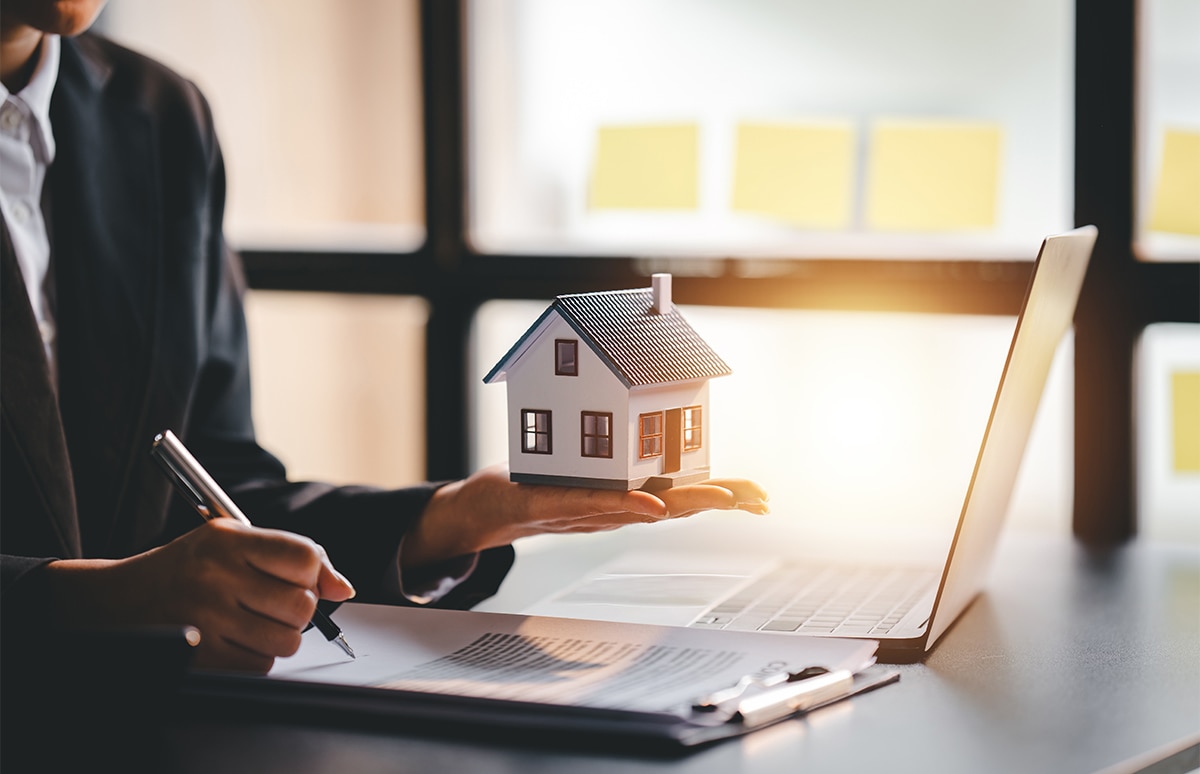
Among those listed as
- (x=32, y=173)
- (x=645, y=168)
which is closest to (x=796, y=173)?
(x=645, y=168)

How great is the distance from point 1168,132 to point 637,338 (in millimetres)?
854

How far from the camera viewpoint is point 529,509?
105 cm

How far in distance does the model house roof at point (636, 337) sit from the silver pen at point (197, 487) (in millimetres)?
214

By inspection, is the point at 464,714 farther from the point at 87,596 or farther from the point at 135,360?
the point at 135,360

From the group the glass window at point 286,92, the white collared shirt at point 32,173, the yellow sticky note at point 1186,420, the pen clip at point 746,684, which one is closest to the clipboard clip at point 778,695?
the pen clip at point 746,684

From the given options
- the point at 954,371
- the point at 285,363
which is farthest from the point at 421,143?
the point at 954,371

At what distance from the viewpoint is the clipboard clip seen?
2.57 ft

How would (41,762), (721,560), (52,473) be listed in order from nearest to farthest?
(41,762), (52,473), (721,560)

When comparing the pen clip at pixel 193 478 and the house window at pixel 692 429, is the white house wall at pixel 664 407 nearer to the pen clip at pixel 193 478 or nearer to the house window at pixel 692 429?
the house window at pixel 692 429

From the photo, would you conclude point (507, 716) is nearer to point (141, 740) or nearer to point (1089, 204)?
point (141, 740)

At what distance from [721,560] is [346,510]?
0.36 meters

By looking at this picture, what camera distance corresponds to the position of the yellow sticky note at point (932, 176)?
5.41 feet

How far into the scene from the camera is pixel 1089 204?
1552mm

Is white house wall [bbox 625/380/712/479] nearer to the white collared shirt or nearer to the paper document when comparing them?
the paper document
